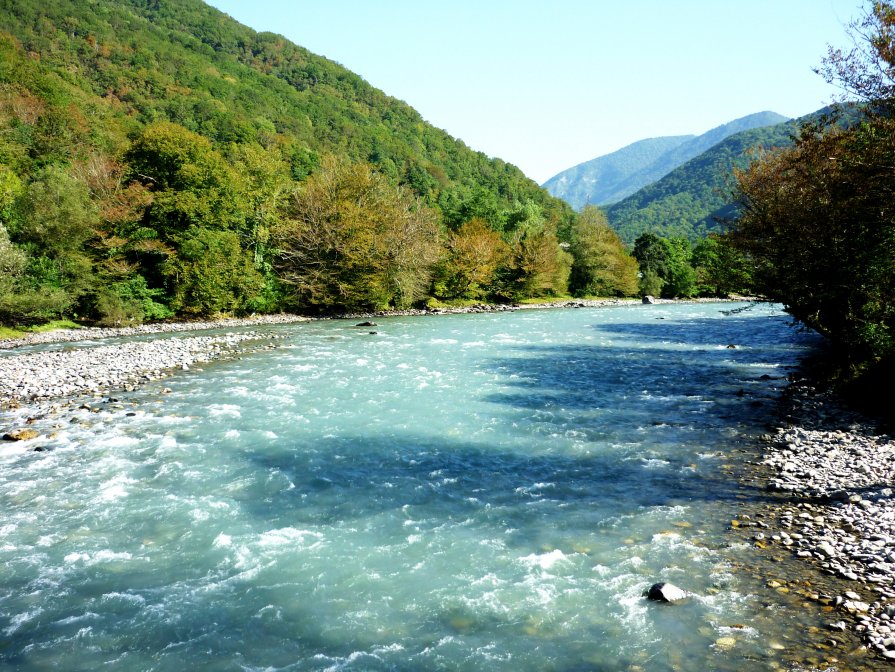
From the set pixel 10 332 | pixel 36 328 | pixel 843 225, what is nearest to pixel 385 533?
pixel 843 225

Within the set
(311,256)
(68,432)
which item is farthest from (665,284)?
(68,432)

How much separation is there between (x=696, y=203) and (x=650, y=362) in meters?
186

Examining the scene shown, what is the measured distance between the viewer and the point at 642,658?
20.0ft

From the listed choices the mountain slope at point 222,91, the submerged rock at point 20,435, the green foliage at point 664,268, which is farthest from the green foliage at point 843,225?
the green foliage at point 664,268

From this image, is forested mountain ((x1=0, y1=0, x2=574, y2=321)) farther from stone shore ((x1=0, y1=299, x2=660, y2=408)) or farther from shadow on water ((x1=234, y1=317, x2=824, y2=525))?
shadow on water ((x1=234, y1=317, x2=824, y2=525))

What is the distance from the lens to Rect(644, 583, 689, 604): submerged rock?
7.08 meters

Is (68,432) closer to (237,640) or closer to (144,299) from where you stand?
(237,640)

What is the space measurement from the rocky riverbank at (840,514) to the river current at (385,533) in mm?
643

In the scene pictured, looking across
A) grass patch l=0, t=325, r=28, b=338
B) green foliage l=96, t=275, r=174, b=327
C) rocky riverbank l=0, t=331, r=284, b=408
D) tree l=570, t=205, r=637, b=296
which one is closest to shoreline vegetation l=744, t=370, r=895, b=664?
rocky riverbank l=0, t=331, r=284, b=408

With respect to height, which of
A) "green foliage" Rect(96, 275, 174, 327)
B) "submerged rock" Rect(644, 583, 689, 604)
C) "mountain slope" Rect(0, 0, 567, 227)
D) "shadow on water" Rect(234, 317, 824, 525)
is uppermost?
"mountain slope" Rect(0, 0, 567, 227)

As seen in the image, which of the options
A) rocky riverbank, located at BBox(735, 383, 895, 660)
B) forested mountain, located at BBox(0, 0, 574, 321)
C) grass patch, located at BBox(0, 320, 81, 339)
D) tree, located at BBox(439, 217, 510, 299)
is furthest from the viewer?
tree, located at BBox(439, 217, 510, 299)

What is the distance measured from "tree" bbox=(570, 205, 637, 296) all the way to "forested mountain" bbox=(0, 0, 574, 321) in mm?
5856

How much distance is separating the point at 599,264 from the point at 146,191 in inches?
2321

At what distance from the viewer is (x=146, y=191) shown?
40031mm
